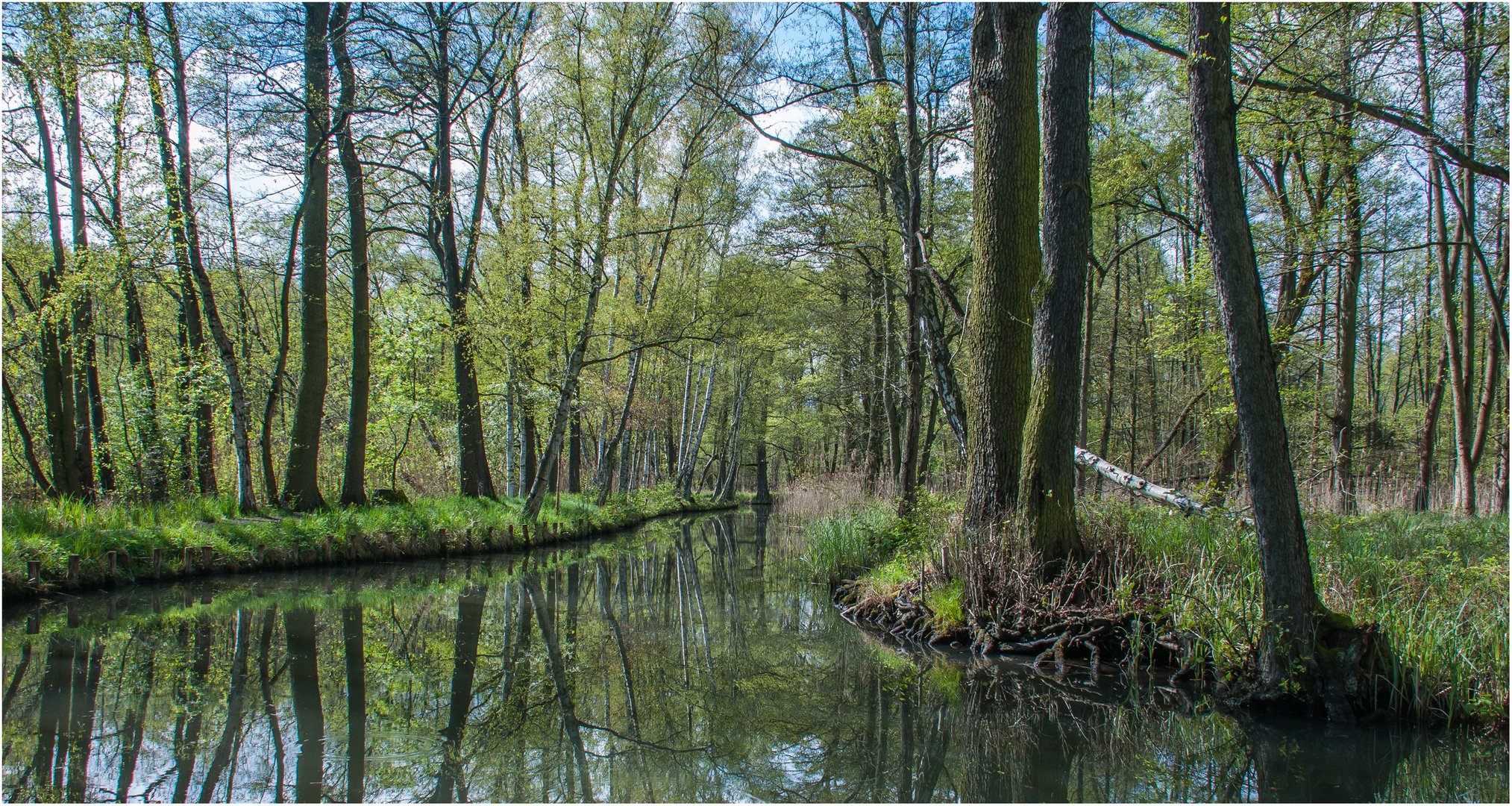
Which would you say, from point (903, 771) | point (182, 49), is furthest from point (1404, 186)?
point (182, 49)

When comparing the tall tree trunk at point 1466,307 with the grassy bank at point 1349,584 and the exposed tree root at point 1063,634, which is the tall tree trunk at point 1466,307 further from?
the exposed tree root at point 1063,634

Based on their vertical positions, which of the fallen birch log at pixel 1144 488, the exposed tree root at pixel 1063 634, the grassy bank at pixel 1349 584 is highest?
the fallen birch log at pixel 1144 488

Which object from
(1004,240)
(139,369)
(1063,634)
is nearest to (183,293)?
(139,369)

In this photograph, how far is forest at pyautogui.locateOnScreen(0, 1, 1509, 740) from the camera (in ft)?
17.3

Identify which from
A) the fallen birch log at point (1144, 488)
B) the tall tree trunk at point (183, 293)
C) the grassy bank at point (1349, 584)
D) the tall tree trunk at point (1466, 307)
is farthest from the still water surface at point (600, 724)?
the tall tree trunk at point (1466, 307)

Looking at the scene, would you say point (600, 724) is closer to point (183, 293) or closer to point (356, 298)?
point (356, 298)

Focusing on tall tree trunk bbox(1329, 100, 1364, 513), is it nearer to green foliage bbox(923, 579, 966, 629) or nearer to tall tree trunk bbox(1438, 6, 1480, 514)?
tall tree trunk bbox(1438, 6, 1480, 514)

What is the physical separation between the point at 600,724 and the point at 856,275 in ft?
46.9

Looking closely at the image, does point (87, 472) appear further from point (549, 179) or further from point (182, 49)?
point (549, 179)

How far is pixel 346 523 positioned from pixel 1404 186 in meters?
18.3

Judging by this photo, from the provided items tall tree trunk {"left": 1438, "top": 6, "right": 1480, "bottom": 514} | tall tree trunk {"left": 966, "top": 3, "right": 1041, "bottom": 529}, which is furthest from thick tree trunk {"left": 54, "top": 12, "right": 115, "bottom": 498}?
tall tree trunk {"left": 1438, "top": 6, "right": 1480, "bottom": 514}

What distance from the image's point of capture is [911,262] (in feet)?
27.8

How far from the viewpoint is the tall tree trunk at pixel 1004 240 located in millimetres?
5949

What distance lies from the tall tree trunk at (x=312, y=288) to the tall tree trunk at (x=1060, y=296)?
9.64m
